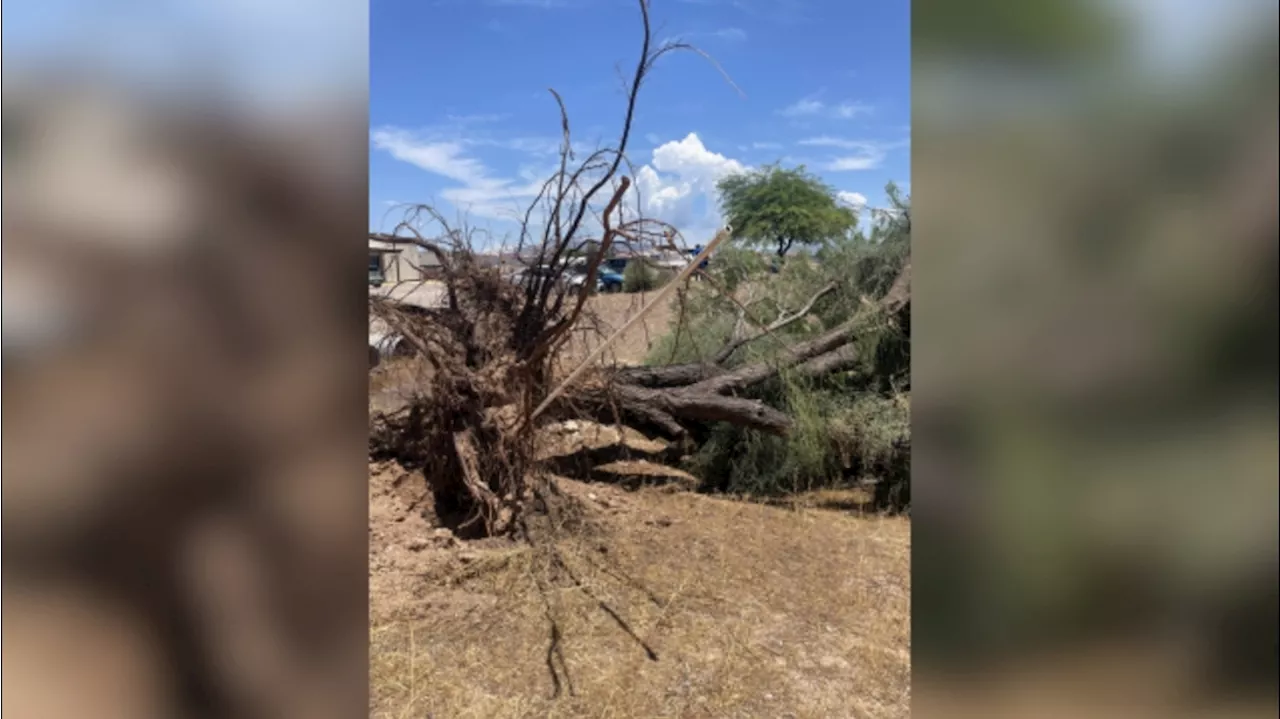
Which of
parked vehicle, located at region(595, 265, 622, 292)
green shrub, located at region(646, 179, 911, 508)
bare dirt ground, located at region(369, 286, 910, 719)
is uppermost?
parked vehicle, located at region(595, 265, 622, 292)

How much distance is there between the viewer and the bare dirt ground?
354cm

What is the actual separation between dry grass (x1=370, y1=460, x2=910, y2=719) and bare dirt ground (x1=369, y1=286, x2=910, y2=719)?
0.01 metres

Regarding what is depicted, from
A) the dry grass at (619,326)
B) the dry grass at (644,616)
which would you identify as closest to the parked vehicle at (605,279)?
the dry grass at (619,326)

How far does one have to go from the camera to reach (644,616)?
435cm

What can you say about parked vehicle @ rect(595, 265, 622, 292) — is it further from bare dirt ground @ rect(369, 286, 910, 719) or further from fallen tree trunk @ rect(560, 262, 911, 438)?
fallen tree trunk @ rect(560, 262, 911, 438)

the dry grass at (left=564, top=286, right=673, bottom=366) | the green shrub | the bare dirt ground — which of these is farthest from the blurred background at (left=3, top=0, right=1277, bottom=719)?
the green shrub

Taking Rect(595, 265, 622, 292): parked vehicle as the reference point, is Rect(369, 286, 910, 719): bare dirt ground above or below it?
below

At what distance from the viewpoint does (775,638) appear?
4.13 meters
